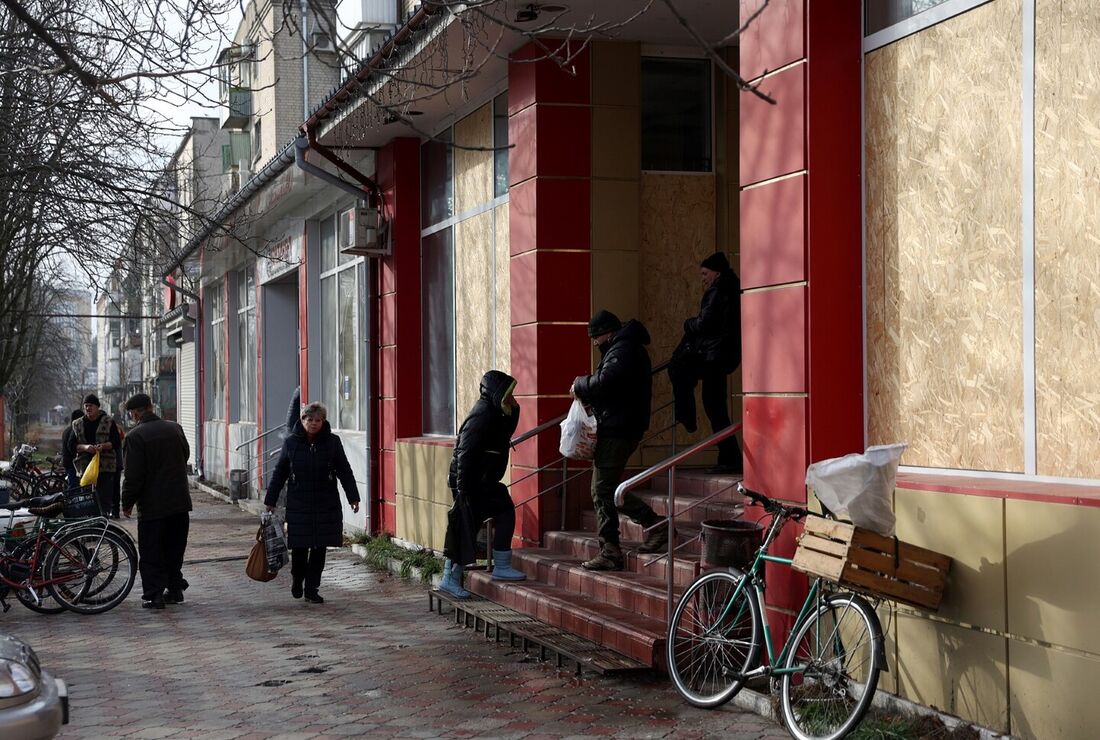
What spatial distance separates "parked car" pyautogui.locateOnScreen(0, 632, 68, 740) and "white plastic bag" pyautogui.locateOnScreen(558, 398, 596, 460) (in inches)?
173

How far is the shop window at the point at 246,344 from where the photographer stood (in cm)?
2461

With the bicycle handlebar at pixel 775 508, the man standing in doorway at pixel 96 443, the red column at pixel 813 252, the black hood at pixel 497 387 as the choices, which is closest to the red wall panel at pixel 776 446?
the red column at pixel 813 252

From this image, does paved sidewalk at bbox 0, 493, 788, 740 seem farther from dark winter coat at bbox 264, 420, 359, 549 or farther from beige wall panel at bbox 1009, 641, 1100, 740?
beige wall panel at bbox 1009, 641, 1100, 740

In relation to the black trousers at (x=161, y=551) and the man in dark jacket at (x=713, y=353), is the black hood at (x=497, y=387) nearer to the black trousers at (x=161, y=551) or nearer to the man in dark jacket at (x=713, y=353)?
the man in dark jacket at (x=713, y=353)

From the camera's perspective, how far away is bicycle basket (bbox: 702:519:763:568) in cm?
697

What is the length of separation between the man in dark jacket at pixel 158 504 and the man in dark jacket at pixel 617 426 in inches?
154

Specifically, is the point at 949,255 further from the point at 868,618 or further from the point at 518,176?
the point at 518,176

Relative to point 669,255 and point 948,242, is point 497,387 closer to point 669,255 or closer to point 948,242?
point 669,255

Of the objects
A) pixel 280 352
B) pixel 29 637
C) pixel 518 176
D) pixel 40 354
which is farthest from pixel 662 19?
pixel 40 354

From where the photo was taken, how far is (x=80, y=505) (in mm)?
10969

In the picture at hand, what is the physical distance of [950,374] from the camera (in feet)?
20.7

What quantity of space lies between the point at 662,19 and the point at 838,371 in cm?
408

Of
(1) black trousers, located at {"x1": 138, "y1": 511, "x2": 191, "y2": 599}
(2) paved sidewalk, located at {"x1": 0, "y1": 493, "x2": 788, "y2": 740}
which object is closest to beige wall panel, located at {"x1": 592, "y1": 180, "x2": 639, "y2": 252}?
(2) paved sidewalk, located at {"x1": 0, "y1": 493, "x2": 788, "y2": 740}

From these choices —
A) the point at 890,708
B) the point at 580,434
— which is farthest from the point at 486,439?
the point at 890,708
